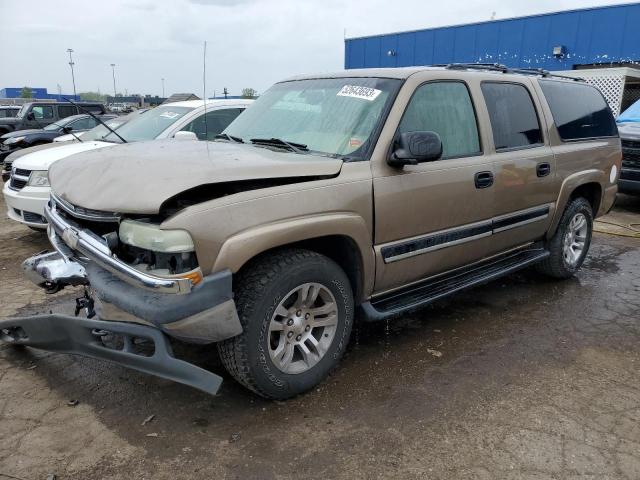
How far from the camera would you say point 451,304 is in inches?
180

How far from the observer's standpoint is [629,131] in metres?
8.59

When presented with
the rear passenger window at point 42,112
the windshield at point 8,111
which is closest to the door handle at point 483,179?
the rear passenger window at point 42,112

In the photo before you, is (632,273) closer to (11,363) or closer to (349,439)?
(349,439)

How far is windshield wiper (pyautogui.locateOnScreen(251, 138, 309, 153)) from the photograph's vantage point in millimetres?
3324

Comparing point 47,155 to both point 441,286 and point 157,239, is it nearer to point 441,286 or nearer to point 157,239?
point 157,239

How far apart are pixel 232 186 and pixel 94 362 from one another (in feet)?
5.49

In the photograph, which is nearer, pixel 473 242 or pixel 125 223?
pixel 125 223

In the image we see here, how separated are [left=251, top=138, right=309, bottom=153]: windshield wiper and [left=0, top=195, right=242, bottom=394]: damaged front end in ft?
3.81

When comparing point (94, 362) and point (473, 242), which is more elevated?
point (473, 242)

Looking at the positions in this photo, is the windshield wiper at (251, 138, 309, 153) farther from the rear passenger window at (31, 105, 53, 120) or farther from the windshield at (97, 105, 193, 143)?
the rear passenger window at (31, 105, 53, 120)

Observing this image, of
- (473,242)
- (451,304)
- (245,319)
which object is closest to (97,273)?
(245,319)

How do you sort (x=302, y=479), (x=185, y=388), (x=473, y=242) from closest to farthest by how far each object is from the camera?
1. (x=302, y=479)
2. (x=185, y=388)
3. (x=473, y=242)

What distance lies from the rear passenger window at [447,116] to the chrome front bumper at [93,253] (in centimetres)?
181

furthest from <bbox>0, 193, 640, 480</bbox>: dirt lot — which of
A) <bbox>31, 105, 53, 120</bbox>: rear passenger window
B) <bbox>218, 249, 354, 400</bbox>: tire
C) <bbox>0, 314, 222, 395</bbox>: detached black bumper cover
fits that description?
<bbox>31, 105, 53, 120</bbox>: rear passenger window
